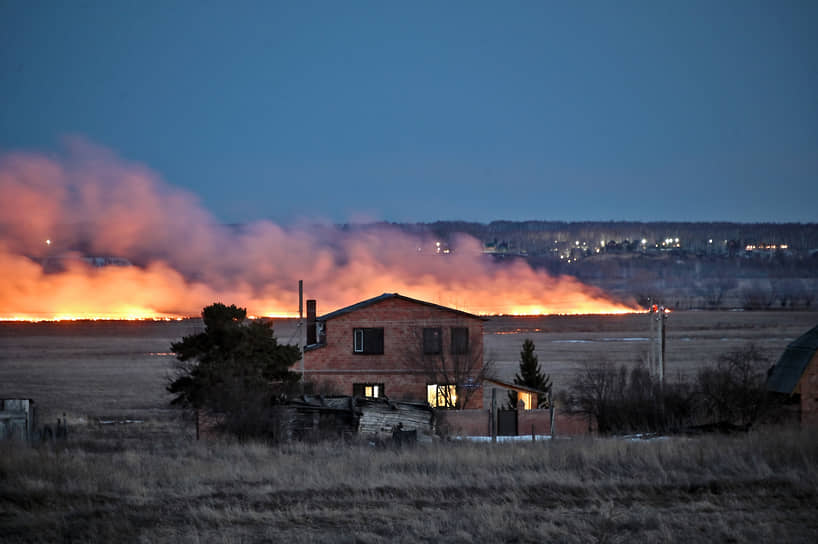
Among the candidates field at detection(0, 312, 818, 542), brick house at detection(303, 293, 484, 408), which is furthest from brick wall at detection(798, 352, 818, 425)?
brick house at detection(303, 293, 484, 408)

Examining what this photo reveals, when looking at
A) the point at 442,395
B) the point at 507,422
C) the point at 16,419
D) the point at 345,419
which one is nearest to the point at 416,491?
the point at 345,419

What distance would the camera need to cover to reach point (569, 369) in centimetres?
6269

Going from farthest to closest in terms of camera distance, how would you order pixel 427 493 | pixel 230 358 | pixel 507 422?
pixel 507 422 → pixel 230 358 → pixel 427 493

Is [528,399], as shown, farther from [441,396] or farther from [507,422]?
[507,422]

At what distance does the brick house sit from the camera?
37.7 m

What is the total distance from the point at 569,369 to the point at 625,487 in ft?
160

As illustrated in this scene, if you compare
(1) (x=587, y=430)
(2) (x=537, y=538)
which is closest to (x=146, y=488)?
(2) (x=537, y=538)

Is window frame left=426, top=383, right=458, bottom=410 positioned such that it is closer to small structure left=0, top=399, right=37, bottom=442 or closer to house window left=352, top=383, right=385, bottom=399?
house window left=352, top=383, right=385, bottom=399

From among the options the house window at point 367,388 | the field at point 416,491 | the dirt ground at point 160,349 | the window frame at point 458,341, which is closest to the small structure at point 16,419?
the field at point 416,491

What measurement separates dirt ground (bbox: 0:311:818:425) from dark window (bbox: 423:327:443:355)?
Answer: 612 centimetres

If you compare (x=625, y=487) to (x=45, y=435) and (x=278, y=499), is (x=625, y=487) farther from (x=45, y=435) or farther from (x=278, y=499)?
(x=45, y=435)

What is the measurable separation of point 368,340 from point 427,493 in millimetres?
24510

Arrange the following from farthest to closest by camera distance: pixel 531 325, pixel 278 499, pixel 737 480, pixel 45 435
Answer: pixel 531 325 → pixel 45 435 → pixel 737 480 → pixel 278 499

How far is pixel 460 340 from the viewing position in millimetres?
38906
